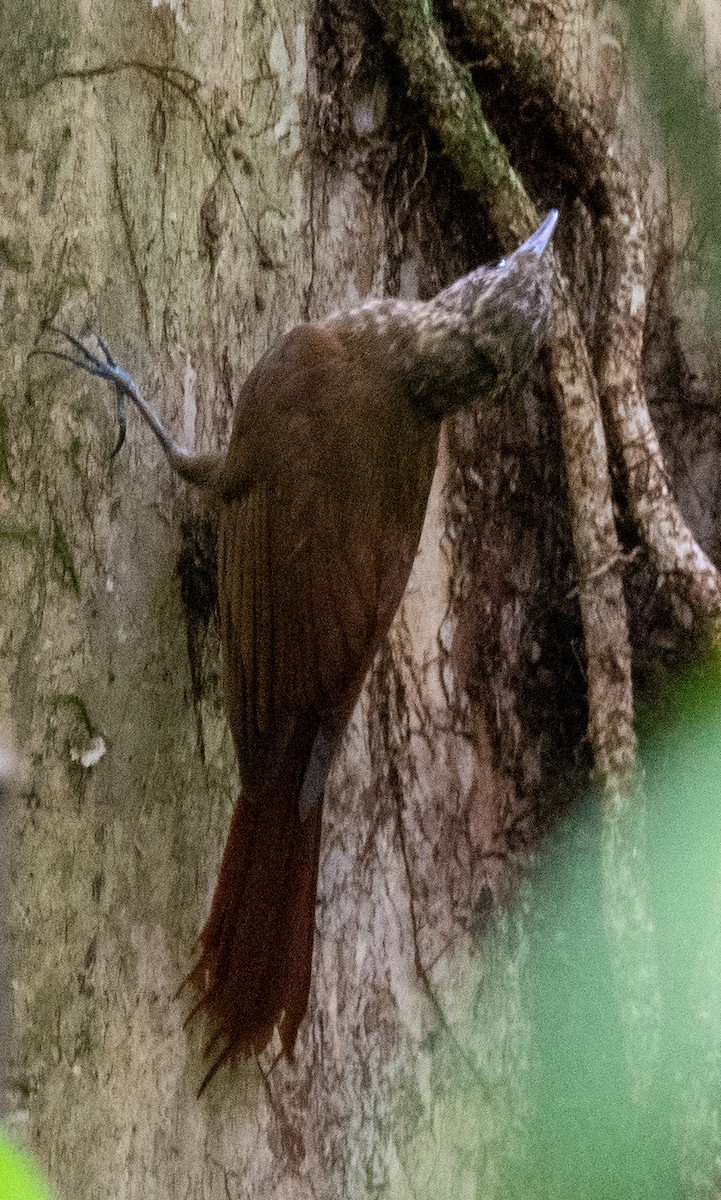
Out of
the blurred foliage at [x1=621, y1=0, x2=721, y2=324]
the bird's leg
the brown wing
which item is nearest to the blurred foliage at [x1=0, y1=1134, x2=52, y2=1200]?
the blurred foliage at [x1=621, y1=0, x2=721, y2=324]

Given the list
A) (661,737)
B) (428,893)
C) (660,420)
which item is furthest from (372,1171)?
(660,420)

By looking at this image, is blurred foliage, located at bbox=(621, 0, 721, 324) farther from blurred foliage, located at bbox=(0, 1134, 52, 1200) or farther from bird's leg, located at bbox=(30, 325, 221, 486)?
bird's leg, located at bbox=(30, 325, 221, 486)

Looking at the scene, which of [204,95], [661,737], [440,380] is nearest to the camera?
[440,380]

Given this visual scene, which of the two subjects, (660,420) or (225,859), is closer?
(225,859)

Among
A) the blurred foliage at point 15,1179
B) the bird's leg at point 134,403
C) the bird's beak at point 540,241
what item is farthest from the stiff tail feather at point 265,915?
the blurred foliage at point 15,1179

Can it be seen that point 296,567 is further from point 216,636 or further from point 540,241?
point 540,241

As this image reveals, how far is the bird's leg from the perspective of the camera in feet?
5.12

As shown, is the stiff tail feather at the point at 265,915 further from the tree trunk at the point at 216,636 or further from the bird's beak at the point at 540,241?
the bird's beak at the point at 540,241

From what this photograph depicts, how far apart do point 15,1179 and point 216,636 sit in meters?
1.39

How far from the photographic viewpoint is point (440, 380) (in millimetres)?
1638

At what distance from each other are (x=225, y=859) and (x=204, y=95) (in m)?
1.02

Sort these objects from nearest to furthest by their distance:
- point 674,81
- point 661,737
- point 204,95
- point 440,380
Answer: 1. point 674,81
2. point 440,380
3. point 204,95
4. point 661,737

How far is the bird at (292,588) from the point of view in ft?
4.97

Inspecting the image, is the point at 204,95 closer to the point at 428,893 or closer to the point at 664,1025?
the point at 428,893
